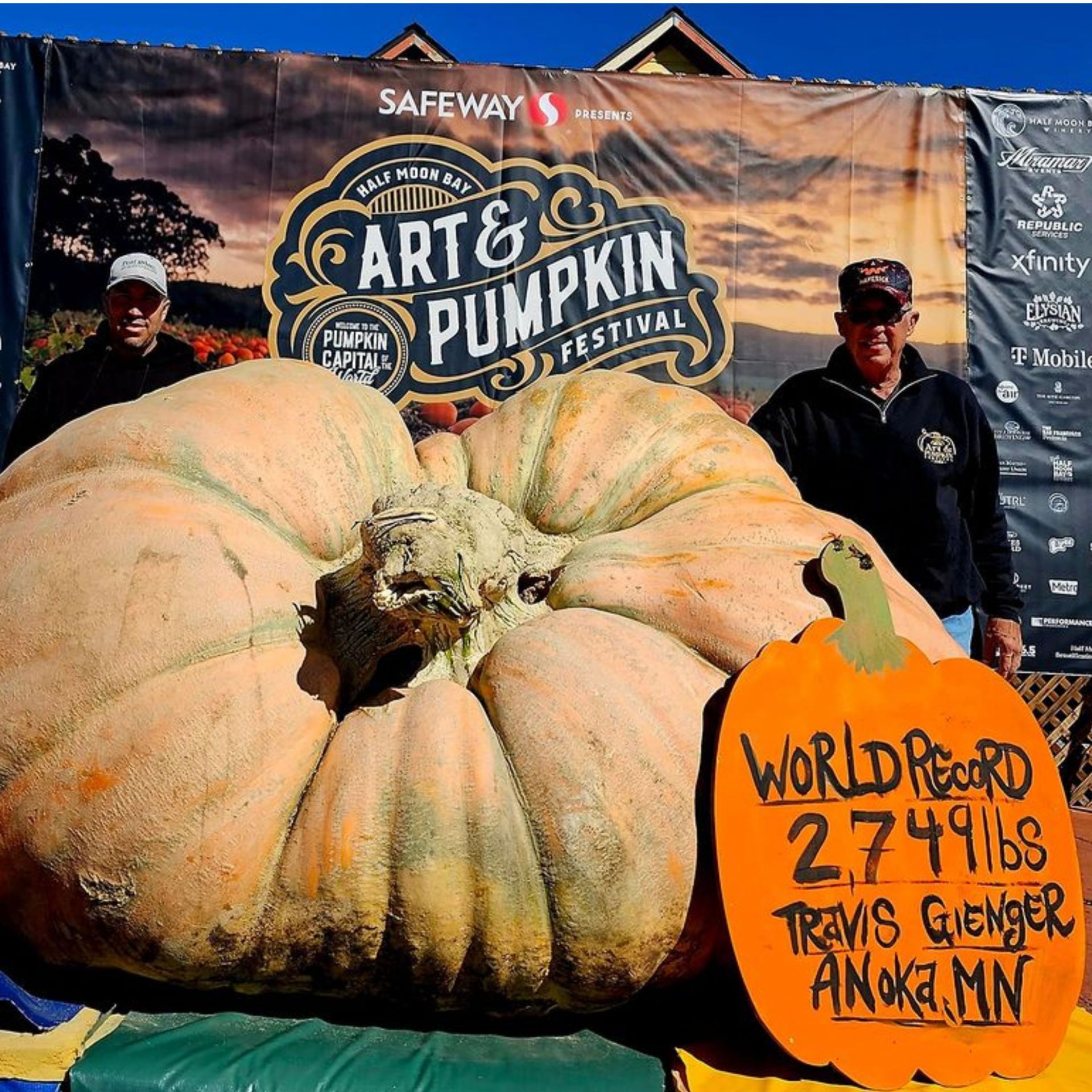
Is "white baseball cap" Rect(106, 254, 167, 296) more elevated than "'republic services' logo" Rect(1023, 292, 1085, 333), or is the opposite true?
"'republic services' logo" Rect(1023, 292, 1085, 333)

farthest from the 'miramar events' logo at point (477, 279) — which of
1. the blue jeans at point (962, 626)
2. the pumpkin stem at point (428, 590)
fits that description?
the pumpkin stem at point (428, 590)

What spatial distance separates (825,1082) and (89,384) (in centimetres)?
261

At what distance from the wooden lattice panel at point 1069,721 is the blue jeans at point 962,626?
9.10 feet

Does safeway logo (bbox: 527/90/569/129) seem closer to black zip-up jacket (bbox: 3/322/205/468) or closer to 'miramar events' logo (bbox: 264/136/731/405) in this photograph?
'miramar events' logo (bbox: 264/136/731/405)

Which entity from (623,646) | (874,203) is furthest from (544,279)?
(623,646)

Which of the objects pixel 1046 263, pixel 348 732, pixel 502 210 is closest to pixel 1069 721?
pixel 1046 263

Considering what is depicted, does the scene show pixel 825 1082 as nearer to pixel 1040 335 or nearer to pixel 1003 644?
pixel 1003 644

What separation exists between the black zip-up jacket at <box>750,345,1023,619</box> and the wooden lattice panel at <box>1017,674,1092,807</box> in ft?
9.61

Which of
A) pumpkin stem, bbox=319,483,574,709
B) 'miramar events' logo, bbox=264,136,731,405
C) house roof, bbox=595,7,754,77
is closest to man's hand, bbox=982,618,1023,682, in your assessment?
pumpkin stem, bbox=319,483,574,709

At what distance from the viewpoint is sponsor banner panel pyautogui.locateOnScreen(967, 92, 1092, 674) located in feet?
15.6

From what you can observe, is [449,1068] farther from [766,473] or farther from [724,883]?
[766,473]

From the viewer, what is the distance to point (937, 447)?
261 cm

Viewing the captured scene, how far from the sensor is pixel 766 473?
1705 millimetres

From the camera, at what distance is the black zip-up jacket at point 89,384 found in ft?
9.53
